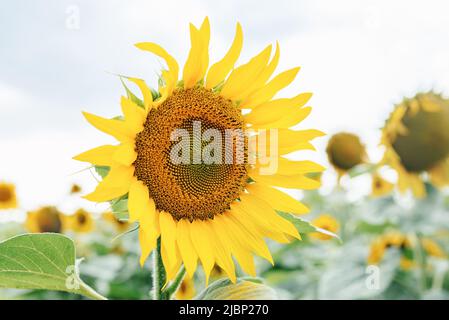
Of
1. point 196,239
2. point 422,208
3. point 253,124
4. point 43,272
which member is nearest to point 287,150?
point 253,124

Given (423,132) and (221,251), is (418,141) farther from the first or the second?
(221,251)

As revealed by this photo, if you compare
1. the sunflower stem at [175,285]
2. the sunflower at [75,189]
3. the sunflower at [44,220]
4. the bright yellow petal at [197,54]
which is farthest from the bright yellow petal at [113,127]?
the sunflower at [75,189]

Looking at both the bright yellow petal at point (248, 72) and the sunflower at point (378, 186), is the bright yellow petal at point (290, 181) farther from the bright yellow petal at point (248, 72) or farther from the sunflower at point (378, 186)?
the sunflower at point (378, 186)

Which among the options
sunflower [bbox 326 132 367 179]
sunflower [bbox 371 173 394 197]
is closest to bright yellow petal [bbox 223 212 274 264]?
sunflower [bbox 371 173 394 197]

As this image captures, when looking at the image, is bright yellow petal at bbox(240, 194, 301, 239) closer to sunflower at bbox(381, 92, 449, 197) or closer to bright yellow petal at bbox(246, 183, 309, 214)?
bright yellow petal at bbox(246, 183, 309, 214)
